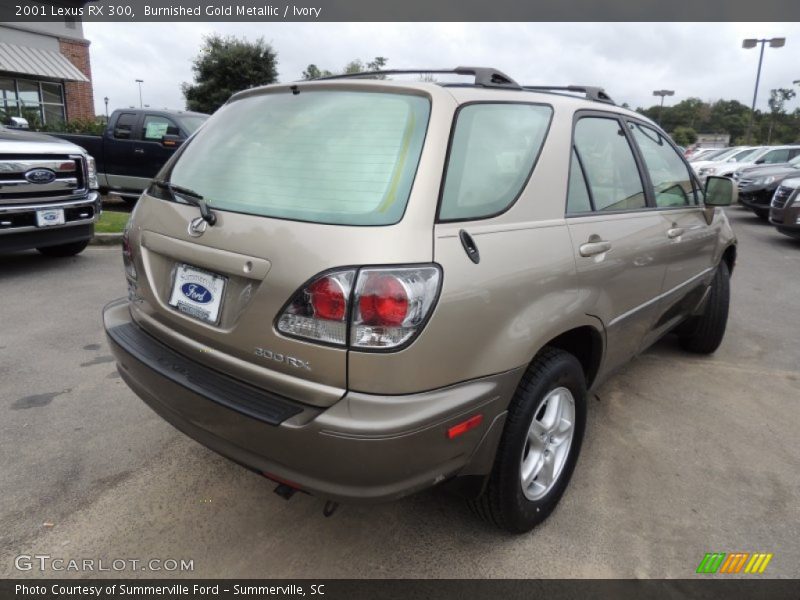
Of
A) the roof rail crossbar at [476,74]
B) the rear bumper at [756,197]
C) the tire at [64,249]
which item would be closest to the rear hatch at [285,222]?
the roof rail crossbar at [476,74]

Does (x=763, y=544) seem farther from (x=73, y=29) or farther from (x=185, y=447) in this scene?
(x=73, y=29)

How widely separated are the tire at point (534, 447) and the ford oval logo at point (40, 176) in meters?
5.33

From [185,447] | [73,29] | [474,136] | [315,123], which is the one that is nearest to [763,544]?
[474,136]

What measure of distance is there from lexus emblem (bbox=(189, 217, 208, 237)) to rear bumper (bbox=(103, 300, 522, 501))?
0.48 meters

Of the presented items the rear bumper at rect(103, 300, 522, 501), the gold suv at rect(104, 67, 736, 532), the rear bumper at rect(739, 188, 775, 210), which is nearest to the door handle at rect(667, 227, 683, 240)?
the gold suv at rect(104, 67, 736, 532)

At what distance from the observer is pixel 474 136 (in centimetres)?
201

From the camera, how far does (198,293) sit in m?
2.02

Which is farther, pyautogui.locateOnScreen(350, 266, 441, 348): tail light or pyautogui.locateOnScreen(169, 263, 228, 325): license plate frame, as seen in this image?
pyautogui.locateOnScreen(169, 263, 228, 325): license plate frame

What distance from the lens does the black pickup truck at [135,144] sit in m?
9.64

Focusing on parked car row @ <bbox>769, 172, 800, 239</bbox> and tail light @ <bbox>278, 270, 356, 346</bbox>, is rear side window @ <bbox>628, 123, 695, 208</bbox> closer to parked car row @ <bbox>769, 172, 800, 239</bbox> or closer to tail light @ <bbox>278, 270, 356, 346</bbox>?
tail light @ <bbox>278, 270, 356, 346</bbox>

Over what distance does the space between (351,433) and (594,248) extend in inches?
51.8

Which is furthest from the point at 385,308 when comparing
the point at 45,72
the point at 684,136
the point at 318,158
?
the point at 684,136

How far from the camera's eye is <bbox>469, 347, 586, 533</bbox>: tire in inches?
80.4

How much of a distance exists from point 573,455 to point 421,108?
1.60 meters
